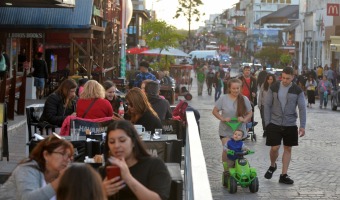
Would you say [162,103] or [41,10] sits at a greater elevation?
[41,10]

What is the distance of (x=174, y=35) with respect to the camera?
58031 millimetres

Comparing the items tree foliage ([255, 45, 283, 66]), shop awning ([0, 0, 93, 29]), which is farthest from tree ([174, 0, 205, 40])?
shop awning ([0, 0, 93, 29])

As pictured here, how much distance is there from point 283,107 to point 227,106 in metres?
0.83

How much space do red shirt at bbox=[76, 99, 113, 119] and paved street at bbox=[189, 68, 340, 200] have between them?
188 centimetres

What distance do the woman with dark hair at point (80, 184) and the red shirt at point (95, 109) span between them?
6699 millimetres

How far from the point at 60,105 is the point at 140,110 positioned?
2971 mm

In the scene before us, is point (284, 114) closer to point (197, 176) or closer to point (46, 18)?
point (197, 176)

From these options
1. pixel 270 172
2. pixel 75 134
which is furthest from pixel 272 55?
pixel 75 134

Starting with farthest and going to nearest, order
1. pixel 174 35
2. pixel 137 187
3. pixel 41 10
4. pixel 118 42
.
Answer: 1. pixel 174 35
2. pixel 118 42
3. pixel 41 10
4. pixel 137 187

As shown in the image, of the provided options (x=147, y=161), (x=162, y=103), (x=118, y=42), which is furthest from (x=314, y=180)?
(x=118, y=42)

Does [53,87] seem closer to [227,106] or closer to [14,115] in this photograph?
[14,115]

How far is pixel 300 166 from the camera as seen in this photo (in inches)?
647

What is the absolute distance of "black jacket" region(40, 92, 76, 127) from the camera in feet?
43.4

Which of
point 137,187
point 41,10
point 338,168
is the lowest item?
point 338,168
